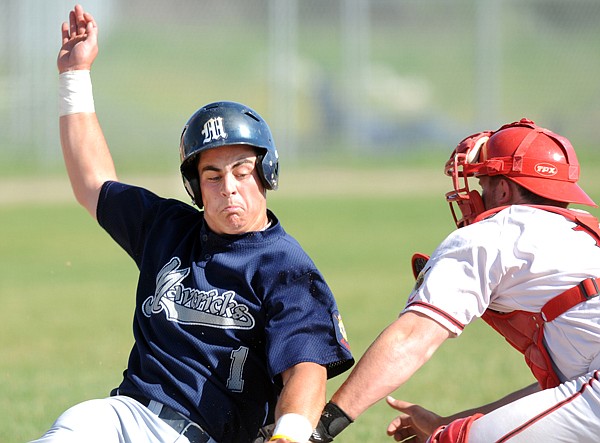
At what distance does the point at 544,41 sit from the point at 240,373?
33.1m

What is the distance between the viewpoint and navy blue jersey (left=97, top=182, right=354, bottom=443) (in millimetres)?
3672

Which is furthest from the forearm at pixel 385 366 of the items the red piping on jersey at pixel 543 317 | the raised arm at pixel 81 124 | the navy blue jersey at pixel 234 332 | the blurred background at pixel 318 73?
the blurred background at pixel 318 73

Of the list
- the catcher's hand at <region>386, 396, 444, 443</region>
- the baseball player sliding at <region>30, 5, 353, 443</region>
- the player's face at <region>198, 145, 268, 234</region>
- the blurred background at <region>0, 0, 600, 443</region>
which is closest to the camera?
the baseball player sliding at <region>30, 5, 353, 443</region>

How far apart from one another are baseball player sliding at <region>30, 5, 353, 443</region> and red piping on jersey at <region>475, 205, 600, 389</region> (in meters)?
0.60

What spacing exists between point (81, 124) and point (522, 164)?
1.95 meters

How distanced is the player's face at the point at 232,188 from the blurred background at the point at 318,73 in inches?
910

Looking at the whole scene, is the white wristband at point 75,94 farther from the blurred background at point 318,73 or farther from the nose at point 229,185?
the blurred background at point 318,73

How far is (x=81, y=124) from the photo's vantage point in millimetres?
4652

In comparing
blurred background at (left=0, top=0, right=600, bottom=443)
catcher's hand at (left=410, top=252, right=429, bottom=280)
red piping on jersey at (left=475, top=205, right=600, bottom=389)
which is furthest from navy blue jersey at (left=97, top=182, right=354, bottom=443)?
blurred background at (left=0, top=0, right=600, bottom=443)

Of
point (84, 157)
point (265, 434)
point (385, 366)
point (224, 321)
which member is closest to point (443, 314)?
point (385, 366)

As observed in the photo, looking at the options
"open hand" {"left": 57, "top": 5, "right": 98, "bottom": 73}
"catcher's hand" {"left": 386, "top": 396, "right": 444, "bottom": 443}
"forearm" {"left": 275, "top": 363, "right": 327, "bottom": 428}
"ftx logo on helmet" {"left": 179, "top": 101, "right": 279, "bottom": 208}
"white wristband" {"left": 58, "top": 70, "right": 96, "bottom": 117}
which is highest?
"open hand" {"left": 57, "top": 5, "right": 98, "bottom": 73}

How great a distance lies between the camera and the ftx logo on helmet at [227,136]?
3.87 metres

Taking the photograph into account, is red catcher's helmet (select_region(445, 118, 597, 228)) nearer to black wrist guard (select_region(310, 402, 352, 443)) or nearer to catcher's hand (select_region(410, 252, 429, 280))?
catcher's hand (select_region(410, 252, 429, 280))

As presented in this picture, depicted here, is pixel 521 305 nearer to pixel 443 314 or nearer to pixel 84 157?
pixel 443 314
